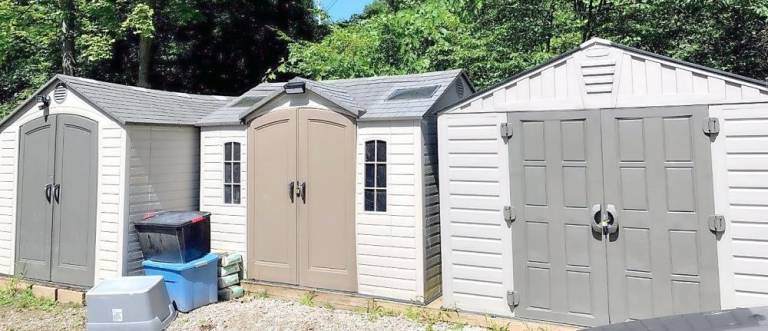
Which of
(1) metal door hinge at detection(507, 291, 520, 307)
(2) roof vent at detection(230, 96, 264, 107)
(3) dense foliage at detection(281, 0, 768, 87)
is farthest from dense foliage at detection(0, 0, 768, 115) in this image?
(1) metal door hinge at detection(507, 291, 520, 307)

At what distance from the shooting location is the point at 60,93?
5.85 m

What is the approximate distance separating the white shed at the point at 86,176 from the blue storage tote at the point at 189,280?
1.94 ft

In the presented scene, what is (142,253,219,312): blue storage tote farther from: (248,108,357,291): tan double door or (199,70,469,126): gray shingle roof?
(199,70,469,126): gray shingle roof

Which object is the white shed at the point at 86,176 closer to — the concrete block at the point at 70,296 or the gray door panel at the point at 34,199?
the gray door panel at the point at 34,199

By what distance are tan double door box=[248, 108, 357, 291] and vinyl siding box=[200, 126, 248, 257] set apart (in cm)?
14

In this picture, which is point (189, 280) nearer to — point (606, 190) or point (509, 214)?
point (509, 214)

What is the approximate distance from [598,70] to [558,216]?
52.2 inches

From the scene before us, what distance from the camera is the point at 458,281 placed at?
15.5ft

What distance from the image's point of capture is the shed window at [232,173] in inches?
237

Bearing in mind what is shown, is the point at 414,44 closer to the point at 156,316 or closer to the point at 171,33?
the point at 156,316

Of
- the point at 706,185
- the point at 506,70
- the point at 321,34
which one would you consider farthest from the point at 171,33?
the point at 706,185

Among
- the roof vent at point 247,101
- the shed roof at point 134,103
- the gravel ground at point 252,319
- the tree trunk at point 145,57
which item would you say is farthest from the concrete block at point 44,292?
the tree trunk at point 145,57

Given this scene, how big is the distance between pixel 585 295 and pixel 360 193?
2.42 meters

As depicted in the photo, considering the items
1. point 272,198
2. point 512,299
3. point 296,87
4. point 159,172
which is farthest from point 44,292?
point 512,299
